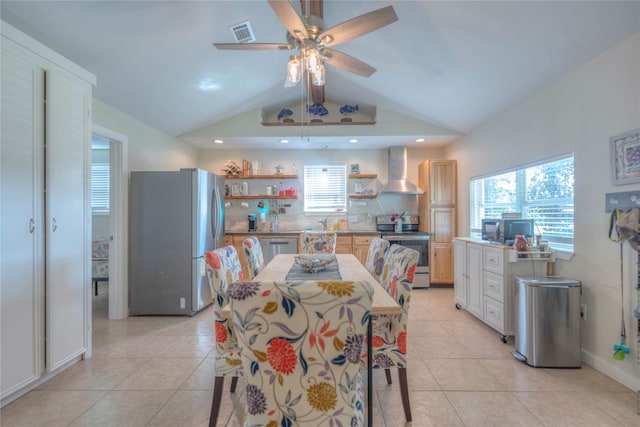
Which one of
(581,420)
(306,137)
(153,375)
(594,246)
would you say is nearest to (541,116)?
(594,246)

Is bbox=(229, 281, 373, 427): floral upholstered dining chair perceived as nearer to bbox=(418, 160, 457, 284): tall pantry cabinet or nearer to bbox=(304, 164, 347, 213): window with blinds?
bbox=(418, 160, 457, 284): tall pantry cabinet

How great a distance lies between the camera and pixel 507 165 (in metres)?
3.41

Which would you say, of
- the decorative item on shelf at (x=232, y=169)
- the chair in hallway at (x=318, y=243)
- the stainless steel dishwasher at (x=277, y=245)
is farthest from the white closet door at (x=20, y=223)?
the decorative item on shelf at (x=232, y=169)

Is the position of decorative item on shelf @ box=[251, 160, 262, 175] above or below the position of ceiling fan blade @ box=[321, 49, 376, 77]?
below

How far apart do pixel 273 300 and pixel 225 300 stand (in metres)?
0.78

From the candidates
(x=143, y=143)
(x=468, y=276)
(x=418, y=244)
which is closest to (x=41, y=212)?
(x=143, y=143)

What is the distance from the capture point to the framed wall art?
1943 millimetres

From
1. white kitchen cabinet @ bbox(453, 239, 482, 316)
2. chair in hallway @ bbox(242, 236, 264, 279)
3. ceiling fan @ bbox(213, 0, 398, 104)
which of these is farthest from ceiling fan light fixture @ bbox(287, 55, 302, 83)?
white kitchen cabinet @ bbox(453, 239, 482, 316)

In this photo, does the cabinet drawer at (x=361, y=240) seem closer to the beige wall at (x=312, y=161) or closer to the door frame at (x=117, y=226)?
the beige wall at (x=312, y=161)

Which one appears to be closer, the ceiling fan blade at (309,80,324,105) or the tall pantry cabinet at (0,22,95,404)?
the tall pantry cabinet at (0,22,95,404)

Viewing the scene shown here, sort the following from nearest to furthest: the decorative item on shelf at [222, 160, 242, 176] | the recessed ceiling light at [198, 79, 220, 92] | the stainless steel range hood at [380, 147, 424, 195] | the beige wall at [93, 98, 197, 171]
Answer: the beige wall at [93, 98, 197, 171]
the recessed ceiling light at [198, 79, 220, 92]
the stainless steel range hood at [380, 147, 424, 195]
the decorative item on shelf at [222, 160, 242, 176]

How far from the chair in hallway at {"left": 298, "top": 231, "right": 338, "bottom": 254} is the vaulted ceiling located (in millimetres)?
1711

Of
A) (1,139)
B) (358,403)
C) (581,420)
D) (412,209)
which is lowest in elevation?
(581,420)

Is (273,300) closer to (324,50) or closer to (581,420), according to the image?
(324,50)
